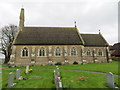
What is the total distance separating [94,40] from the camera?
33188 mm

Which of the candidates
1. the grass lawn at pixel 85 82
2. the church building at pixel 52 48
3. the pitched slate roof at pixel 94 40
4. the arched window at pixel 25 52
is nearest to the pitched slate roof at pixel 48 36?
the church building at pixel 52 48

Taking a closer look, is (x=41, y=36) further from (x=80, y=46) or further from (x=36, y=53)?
(x=80, y=46)

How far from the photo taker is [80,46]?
2827 cm

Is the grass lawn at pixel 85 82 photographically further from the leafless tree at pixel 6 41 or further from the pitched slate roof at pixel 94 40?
the leafless tree at pixel 6 41

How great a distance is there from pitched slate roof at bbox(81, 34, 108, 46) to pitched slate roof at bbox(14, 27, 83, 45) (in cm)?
426

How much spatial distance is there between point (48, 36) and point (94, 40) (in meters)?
17.0

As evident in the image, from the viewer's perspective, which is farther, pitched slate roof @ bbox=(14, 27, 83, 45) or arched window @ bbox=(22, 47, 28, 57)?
pitched slate roof @ bbox=(14, 27, 83, 45)

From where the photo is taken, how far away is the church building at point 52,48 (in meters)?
26.3

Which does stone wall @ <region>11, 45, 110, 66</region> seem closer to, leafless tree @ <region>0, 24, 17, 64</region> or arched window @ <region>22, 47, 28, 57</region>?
arched window @ <region>22, 47, 28, 57</region>

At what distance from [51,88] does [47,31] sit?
24.7 meters

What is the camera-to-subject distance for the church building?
1036 inches

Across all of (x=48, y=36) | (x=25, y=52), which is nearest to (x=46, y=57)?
(x=25, y=52)

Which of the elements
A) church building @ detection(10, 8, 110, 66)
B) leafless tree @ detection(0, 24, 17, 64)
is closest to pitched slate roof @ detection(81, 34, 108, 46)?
church building @ detection(10, 8, 110, 66)

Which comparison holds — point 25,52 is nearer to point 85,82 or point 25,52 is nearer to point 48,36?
point 48,36
